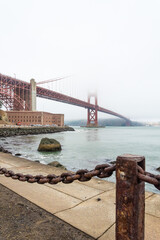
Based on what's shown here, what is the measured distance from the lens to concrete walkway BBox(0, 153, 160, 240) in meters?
1.55

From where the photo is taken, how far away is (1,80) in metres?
45.8

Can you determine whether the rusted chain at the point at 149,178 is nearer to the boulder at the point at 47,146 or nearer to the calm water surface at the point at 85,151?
the calm water surface at the point at 85,151

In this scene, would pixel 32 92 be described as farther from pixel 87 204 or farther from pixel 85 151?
pixel 87 204

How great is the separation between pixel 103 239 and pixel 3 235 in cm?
80

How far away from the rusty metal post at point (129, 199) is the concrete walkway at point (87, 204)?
0.54 m

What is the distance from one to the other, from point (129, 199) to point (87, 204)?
120 centimetres

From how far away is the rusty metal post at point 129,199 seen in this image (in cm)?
95

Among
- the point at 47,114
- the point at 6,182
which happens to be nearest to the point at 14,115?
the point at 47,114

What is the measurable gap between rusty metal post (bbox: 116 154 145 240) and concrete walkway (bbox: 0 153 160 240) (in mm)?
537

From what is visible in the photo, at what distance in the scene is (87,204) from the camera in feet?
6.61

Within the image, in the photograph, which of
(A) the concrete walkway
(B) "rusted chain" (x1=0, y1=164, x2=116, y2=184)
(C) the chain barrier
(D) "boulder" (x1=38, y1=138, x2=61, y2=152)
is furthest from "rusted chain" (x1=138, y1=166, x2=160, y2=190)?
(D) "boulder" (x1=38, y1=138, x2=61, y2=152)

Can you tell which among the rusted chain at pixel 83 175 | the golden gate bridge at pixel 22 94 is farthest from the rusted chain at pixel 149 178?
the golden gate bridge at pixel 22 94

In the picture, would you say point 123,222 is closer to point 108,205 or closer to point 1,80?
point 108,205

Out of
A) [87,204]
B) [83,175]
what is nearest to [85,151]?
[87,204]
